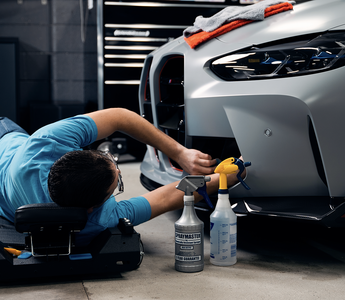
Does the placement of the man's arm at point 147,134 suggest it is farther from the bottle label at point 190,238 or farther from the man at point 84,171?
the bottle label at point 190,238

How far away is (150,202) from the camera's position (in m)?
1.49

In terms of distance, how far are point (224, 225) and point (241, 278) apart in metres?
0.17

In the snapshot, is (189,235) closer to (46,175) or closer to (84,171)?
(84,171)

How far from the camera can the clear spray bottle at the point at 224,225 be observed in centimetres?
137

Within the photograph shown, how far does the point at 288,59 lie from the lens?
4.35 ft

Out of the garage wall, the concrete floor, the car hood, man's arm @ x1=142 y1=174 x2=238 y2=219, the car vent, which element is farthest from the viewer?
the garage wall

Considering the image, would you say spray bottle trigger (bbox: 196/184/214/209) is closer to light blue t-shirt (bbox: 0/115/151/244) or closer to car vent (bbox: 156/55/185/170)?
light blue t-shirt (bbox: 0/115/151/244)

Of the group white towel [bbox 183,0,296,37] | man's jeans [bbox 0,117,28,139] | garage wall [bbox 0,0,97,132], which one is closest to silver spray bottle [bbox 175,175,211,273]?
white towel [bbox 183,0,296,37]

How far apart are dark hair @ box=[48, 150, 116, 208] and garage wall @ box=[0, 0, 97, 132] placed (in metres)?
3.65

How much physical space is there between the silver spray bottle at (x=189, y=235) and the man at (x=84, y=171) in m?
0.17

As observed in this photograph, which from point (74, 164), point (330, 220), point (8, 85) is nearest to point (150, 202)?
point (74, 164)

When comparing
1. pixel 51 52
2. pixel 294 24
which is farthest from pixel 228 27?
pixel 51 52

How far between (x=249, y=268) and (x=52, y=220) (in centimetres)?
65

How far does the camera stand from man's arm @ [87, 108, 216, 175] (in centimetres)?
155
